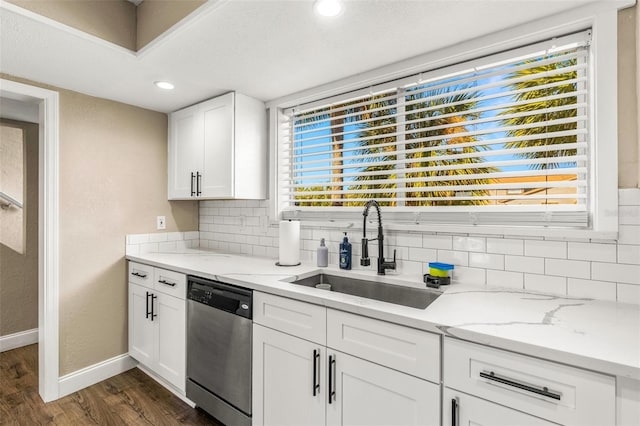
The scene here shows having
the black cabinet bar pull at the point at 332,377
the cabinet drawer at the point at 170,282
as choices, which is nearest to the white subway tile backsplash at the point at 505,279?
the black cabinet bar pull at the point at 332,377

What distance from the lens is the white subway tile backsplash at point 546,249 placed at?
1.48 metres

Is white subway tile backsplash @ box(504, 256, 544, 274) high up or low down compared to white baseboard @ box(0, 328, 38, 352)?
up

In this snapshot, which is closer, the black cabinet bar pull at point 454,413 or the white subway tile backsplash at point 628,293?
the black cabinet bar pull at point 454,413

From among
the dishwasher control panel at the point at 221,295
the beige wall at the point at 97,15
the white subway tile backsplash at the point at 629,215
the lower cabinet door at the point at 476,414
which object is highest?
the beige wall at the point at 97,15

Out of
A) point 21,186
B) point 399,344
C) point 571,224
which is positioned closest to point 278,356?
point 399,344

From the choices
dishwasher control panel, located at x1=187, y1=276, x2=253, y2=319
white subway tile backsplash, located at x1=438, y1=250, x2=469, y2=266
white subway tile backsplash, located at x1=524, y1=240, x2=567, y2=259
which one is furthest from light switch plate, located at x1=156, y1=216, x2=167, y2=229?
white subway tile backsplash, located at x1=524, y1=240, x2=567, y2=259

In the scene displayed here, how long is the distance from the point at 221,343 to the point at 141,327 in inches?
41.0

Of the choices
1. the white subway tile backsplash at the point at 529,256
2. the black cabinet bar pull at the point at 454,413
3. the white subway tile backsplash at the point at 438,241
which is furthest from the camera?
the white subway tile backsplash at the point at 438,241

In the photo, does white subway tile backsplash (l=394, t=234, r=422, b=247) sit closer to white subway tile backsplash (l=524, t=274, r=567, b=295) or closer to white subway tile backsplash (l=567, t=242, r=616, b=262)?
white subway tile backsplash (l=524, t=274, r=567, b=295)

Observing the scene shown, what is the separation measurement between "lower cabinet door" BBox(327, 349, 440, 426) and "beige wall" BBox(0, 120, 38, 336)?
341 cm

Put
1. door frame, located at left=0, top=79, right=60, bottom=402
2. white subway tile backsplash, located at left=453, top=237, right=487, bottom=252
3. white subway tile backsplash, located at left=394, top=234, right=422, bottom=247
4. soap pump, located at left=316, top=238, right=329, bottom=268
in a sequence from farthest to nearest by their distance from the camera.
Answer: door frame, located at left=0, top=79, right=60, bottom=402 → soap pump, located at left=316, top=238, right=329, bottom=268 → white subway tile backsplash, located at left=394, top=234, right=422, bottom=247 → white subway tile backsplash, located at left=453, top=237, right=487, bottom=252

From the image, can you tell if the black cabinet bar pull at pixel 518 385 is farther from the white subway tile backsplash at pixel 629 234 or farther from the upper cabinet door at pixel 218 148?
the upper cabinet door at pixel 218 148

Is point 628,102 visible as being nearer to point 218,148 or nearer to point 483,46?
point 483,46

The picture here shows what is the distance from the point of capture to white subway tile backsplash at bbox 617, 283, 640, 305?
1324 mm
